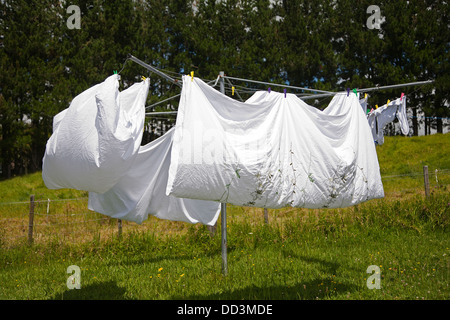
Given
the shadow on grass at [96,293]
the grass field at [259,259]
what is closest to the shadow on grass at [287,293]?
the grass field at [259,259]

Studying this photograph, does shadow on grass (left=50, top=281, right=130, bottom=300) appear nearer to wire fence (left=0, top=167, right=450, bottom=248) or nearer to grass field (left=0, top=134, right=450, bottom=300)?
grass field (left=0, top=134, right=450, bottom=300)

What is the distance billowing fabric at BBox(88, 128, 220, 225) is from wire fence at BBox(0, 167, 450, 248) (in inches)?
80.2

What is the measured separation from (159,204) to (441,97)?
59.7ft

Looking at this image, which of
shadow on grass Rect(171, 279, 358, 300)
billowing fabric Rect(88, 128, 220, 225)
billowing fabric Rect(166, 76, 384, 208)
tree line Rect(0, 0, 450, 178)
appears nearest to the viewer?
billowing fabric Rect(166, 76, 384, 208)

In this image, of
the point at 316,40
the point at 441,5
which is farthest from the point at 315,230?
the point at 441,5

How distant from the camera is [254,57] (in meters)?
18.1

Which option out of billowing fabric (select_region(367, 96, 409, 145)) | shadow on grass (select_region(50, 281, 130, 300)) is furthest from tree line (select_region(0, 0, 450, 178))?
shadow on grass (select_region(50, 281, 130, 300))

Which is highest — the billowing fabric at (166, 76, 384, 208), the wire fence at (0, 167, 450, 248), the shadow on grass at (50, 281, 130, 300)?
the billowing fabric at (166, 76, 384, 208)

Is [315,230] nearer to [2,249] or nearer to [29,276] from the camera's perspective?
[29,276]

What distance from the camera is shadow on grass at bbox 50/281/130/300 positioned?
4.09 meters

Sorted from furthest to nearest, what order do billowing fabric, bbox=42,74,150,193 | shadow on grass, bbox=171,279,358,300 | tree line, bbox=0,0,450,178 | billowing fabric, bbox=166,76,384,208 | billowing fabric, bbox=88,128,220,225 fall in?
tree line, bbox=0,0,450,178, billowing fabric, bbox=88,128,220,225, shadow on grass, bbox=171,279,358,300, billowing fabric, bbox=166,76,384,208, billowing fabric, bbox=42,74,150,193

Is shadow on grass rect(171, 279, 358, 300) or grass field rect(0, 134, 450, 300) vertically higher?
grass field rect(0, 134, 450, 300)

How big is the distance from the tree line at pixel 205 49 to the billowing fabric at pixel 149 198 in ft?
34.4
